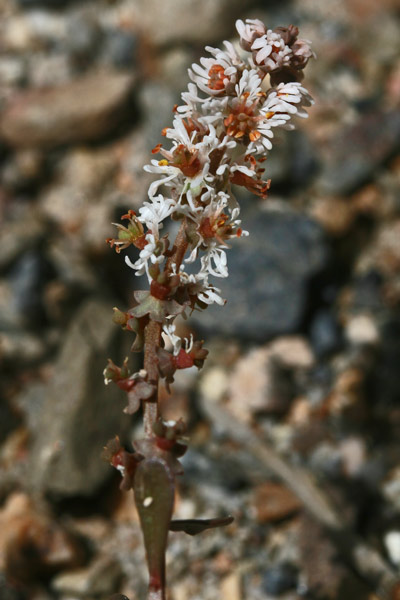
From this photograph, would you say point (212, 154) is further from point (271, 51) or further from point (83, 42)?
point (83, 42)

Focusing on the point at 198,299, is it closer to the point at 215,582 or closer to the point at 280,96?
the point at 280,96

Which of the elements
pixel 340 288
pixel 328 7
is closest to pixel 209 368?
pixel 340 288

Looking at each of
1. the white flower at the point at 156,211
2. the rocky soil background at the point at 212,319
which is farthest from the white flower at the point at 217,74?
the rocky soil background at the point at 212,319

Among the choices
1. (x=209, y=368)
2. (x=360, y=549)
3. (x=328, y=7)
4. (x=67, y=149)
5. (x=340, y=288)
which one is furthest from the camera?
(x=328, y=7)

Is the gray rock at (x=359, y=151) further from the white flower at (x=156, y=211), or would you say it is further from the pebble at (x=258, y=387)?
the white flower at (x=156, y=211)

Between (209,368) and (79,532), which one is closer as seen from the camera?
(79,532)

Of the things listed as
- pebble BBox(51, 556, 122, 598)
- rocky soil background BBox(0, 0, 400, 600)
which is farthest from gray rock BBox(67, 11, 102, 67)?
pebble BBox(51, 556, 122, 598)

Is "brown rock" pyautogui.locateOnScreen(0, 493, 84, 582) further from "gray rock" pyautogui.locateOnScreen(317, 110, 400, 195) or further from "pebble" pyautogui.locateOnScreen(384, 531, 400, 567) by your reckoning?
"gray rock" pyautogui.locateOnScreen(317, 110, 400, 195)
